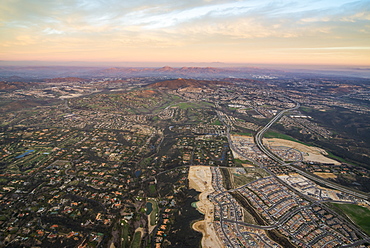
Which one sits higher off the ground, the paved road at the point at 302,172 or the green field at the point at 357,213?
the paved road at the point at 302,172

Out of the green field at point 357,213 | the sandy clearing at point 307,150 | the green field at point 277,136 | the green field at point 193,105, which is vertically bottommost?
the green field at point 357,213

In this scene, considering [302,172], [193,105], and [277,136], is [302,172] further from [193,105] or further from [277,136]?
[193,105]

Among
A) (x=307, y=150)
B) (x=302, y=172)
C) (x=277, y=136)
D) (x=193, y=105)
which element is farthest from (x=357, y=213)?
(x=193, y=105)

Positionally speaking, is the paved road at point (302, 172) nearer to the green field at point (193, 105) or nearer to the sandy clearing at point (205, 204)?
the sandy clearing at point (205, 204)

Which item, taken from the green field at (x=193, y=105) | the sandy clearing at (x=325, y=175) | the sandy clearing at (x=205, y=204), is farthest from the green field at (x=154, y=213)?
the green field at (x=193, y=105)

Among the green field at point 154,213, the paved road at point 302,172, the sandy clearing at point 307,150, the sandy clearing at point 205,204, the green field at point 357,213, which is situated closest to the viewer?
the sandy clearing at point 205,204

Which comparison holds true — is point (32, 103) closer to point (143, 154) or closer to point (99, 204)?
point (143, 154)
